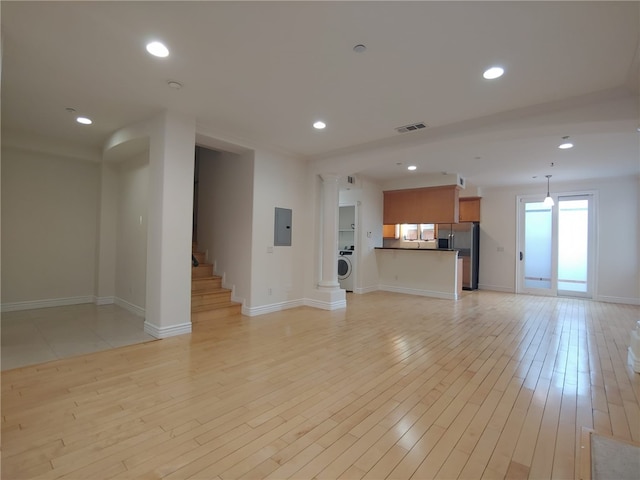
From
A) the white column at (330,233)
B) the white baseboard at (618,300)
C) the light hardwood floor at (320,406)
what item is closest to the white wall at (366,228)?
the white column at (330,233)

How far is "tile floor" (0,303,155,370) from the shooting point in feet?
10.2

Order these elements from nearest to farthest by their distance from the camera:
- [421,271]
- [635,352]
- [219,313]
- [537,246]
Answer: [635,352] < [219,313] < [421,271] < [537,246]

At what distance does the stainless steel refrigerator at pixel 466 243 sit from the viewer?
802 cm

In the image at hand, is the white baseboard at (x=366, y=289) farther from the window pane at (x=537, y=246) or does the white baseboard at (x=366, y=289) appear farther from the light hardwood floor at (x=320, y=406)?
the window pane at (x=537, y=246)

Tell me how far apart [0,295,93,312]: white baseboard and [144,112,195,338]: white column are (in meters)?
2.63

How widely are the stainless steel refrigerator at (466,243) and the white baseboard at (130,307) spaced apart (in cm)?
697

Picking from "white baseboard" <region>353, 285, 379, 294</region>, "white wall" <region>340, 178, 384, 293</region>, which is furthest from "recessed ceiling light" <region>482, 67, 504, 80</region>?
"white baseboard" <region>353, 285, 379, 294</region>

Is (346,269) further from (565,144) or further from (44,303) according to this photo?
(44,303)

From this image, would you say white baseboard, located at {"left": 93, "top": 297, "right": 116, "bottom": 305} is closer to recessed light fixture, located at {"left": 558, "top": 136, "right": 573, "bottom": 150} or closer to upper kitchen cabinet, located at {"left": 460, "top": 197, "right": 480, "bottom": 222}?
recessed light fixture, located at {"left": 558, "top": 136, "right": 573, "bottom": 150}

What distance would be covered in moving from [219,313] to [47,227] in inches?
134

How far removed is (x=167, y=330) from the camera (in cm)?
368

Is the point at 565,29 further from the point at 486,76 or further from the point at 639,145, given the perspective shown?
the point at 639,145

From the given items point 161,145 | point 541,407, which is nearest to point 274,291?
point 161,145

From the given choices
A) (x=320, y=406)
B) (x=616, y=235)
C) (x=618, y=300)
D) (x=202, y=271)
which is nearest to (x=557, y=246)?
(x=616, y=235)
